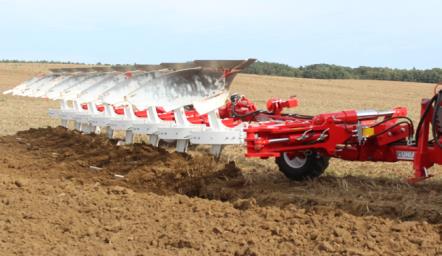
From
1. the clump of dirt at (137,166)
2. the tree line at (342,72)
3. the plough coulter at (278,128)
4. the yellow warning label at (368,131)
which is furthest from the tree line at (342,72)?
the yellow warning label at (368,131)

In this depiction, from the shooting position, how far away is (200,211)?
5.47 meters

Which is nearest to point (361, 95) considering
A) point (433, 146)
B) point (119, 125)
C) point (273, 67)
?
point (273, 67)

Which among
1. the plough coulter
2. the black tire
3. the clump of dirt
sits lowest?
Result: the clump of dirt

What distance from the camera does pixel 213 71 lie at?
698 centimetres

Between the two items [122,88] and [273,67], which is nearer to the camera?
[122,88]

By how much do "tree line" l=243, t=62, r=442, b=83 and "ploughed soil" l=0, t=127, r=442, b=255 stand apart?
45127 millimetres

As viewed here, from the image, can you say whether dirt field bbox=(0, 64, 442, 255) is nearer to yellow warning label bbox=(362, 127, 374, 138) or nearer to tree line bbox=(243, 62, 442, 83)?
yellow warning label bbox=(362, 127, 374, 138)

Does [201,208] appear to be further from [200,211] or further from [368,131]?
[368,131]

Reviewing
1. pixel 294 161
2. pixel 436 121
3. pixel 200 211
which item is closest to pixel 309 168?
pixel 294 161

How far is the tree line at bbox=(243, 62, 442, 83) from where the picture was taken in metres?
50.8

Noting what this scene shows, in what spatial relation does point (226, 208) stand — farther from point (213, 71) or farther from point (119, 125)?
point (119, 125)

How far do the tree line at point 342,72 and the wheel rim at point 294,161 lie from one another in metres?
44.7

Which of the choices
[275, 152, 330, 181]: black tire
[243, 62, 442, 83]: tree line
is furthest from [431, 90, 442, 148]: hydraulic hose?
[243, 62, 442, 83]: tree line

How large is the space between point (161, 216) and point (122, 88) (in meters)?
3.44
